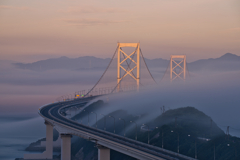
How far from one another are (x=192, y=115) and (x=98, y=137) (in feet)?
108

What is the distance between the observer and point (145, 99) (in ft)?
326

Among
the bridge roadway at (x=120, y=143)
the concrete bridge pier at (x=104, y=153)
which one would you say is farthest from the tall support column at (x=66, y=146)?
the concrete bridge pier at (x=104, y=153)

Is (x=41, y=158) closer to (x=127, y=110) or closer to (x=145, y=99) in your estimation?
(x=127, y=110)

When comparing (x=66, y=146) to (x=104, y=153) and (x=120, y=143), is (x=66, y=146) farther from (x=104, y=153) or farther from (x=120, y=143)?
(x=120, y=143)

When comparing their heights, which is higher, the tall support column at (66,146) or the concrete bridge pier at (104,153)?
the concrete bridge pier at (104,153)

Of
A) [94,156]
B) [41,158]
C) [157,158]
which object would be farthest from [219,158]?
[41,158]

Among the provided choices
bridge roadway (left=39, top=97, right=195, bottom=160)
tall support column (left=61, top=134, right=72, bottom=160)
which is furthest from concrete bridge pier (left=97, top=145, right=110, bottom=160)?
tall support column (left=61, top=134, right=72, bottom=160)

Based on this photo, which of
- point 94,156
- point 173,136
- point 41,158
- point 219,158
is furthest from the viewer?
point 41,158

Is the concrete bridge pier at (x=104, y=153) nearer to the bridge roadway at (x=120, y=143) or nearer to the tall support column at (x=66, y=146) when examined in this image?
the bridge roadway at (x=120, y=143)

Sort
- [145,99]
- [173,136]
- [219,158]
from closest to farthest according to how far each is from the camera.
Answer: [219,158]
[173,136]
[145,99]

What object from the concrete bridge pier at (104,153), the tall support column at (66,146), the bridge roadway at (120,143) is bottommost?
the tall support column at (66,146)

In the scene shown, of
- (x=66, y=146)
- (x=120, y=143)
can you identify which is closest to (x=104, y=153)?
(x=120, y=143)

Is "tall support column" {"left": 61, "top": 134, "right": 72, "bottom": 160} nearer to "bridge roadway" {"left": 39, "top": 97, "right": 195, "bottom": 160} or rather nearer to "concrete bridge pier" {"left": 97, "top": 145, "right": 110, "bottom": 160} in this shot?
"bridge roadway" {"left": 39, "top": 97, "right": 195, "bottom": 160}

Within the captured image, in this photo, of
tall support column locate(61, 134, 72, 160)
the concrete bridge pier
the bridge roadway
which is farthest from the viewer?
tall support column locate(61, 134, 72, 160)
